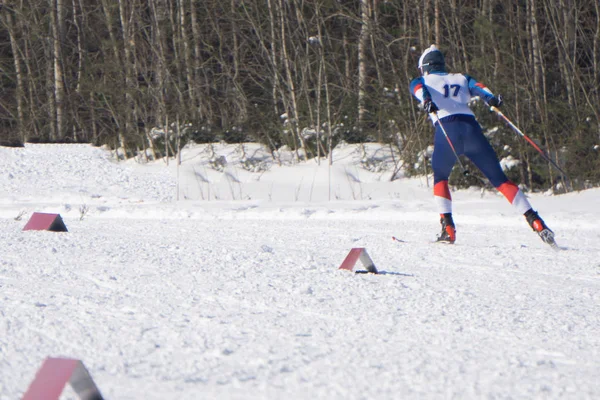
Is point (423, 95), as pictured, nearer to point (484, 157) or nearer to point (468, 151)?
point (468, 151)

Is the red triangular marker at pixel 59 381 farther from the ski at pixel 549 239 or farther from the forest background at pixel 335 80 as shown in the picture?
the forest background at pixel 335 80

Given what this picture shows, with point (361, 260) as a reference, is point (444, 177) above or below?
above

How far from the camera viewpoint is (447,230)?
6.55 metres

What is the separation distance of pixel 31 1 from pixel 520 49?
16565 mm

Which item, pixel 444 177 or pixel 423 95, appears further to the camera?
pixel 444 177

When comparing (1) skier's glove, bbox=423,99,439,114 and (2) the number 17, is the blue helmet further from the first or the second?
(1) skier's glove, bbox=423,99,439,114

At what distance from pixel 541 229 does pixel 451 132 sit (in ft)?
3.59

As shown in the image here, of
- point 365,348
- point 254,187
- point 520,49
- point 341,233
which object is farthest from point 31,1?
point 365,348

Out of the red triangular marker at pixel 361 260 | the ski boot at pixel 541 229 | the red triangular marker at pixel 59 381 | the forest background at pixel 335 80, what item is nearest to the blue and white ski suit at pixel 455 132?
the ski boot at pixel 541 229

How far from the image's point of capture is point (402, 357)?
288cm

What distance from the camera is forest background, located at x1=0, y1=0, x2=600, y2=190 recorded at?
1241 cm

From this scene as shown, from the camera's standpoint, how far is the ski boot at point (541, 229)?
241 inches

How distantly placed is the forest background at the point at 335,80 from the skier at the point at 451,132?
560cm

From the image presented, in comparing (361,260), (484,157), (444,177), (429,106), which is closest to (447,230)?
(444,177)
